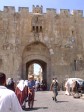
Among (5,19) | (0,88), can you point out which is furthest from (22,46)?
(0,88)

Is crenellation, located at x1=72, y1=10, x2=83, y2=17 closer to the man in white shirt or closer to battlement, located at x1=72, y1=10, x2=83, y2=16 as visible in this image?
battlement, located at x1=72, y1=10, x2=83, y2=16

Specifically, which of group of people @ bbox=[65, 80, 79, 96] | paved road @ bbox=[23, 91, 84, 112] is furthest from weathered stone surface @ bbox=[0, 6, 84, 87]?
paved road @ bbox=[23, 91, 84, 112]

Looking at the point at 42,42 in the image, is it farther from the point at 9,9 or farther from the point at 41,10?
the point at 9,9

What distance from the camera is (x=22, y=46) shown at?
1102 inches

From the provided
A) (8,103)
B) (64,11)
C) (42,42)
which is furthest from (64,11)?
(8,103)

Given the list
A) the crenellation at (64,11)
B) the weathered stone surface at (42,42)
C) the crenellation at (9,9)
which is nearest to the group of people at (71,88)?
the weathered stone surface at (42,42)

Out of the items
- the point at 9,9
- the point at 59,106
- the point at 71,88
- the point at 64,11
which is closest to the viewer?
the point at 59,106

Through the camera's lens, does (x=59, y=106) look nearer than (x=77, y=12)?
Yes

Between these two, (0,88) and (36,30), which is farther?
(36,30)

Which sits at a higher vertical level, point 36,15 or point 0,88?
point 36,15

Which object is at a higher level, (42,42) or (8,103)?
(42,42)

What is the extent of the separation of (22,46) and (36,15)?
317 centimetres

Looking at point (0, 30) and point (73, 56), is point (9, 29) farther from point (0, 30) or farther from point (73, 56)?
point (73, 56)

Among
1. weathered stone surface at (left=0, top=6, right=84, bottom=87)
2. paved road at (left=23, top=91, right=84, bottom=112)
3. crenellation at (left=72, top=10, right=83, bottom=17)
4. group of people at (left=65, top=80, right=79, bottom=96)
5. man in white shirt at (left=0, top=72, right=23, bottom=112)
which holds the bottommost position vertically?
paved road at (left=23, top=91, right=84, bottom=112)
